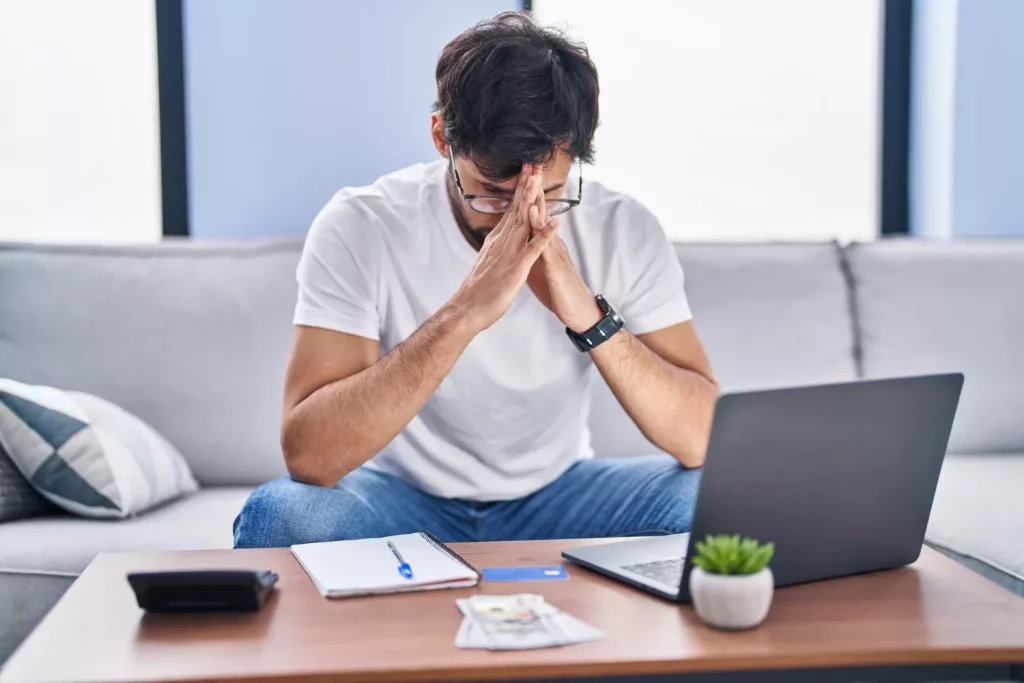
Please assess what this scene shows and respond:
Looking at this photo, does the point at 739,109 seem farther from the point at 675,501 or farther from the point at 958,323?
the point at 675,501

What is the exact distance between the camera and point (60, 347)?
2049mm

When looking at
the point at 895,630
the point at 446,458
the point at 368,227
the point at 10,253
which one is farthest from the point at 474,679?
the point at 10,253

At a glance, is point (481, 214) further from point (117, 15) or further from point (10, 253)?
point (117, 15)

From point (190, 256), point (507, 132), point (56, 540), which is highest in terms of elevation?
point (507, 132)

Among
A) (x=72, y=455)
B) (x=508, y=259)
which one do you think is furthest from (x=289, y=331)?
(x=508, y=259)

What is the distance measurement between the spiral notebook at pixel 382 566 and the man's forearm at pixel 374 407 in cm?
27

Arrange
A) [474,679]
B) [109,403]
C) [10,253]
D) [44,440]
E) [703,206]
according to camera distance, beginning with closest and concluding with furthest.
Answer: [474,679] < [44,440] < [109,403] < [10,253] < [703,206]

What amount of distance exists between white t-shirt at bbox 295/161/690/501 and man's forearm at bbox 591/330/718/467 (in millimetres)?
137

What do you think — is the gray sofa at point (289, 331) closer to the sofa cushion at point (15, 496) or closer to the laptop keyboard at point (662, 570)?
the sofa cushion at point (15, 496)

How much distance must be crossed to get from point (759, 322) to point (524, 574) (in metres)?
1.24

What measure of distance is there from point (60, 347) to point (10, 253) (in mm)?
253

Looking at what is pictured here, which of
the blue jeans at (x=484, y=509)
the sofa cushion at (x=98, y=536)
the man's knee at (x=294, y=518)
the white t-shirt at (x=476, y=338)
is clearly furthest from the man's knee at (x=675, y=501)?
the sofa cushion at (x=98, y=536)

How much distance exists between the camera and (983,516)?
1680mm

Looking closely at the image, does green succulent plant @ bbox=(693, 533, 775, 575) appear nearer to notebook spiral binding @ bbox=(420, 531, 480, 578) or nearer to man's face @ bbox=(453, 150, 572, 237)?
notebook spiral binding @ bbox=(420, 531, 480, 578)
